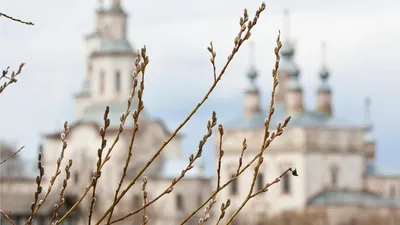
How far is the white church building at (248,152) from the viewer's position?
243ft

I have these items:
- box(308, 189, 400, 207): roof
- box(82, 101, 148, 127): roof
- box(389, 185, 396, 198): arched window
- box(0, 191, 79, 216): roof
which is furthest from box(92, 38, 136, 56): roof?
box(0, 191, 79, 216): roof

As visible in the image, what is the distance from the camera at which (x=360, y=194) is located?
77188 mm

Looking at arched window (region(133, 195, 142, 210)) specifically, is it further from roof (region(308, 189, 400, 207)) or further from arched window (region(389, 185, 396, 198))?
arched window (region(389, 185, 396, 198))

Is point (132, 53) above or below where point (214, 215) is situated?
above

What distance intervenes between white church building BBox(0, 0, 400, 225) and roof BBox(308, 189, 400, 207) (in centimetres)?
5

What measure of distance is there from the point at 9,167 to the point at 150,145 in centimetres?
963

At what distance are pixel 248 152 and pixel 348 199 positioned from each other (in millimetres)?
5562

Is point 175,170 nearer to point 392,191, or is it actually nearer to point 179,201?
point 179,201

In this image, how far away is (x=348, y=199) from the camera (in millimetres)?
75875

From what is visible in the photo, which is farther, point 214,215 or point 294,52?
point 294,52

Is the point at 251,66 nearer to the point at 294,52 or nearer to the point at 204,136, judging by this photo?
the point at 294,52

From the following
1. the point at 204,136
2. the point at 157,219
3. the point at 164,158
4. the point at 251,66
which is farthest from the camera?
the point at 251,66

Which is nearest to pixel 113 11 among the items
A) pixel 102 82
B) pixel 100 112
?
pixel 102 82

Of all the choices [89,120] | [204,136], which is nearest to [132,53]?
[89,120]
